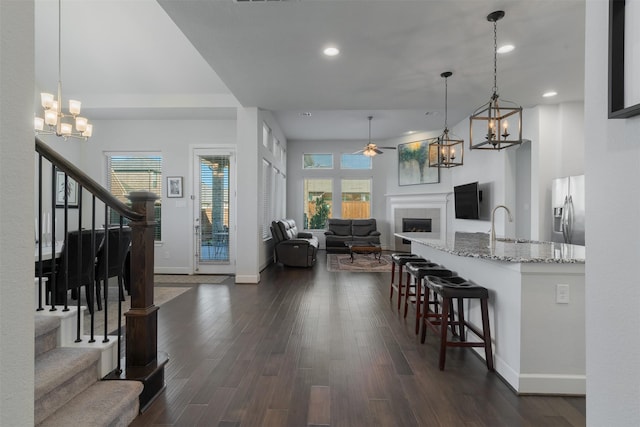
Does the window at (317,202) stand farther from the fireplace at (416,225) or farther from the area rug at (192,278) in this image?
the area rug at (192,278)

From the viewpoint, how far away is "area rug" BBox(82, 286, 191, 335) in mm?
3528

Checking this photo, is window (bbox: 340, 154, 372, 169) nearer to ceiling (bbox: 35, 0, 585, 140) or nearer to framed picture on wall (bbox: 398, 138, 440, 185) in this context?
framed picture on wall (bbox: 398, 138, 440, 185)

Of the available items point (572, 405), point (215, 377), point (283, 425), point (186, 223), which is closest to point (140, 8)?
point (186, 223)

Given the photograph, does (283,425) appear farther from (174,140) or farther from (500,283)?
(174,140)

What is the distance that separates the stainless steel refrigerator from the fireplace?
14.8 ft

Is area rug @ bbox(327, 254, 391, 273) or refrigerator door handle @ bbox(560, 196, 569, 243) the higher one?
refrigerator door handle @ bbox(560, 196, 569, 243)

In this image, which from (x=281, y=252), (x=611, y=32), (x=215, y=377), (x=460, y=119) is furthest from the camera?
(x=460, y=119)

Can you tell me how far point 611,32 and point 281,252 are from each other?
6.81m

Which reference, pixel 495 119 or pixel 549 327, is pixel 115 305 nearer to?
pixel 549 327

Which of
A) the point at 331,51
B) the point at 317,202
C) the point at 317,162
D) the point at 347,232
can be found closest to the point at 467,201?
the point at 347,232

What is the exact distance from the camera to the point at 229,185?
6664mm

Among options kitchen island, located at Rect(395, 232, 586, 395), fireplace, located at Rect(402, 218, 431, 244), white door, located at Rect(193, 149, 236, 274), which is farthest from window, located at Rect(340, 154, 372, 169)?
kitchen island, located at Rect(395, 232, 586, 395)


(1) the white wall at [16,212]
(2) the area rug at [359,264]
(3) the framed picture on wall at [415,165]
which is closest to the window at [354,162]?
(3) the framed picture on wall at [415,165]

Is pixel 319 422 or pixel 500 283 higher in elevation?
pixel 500 283
